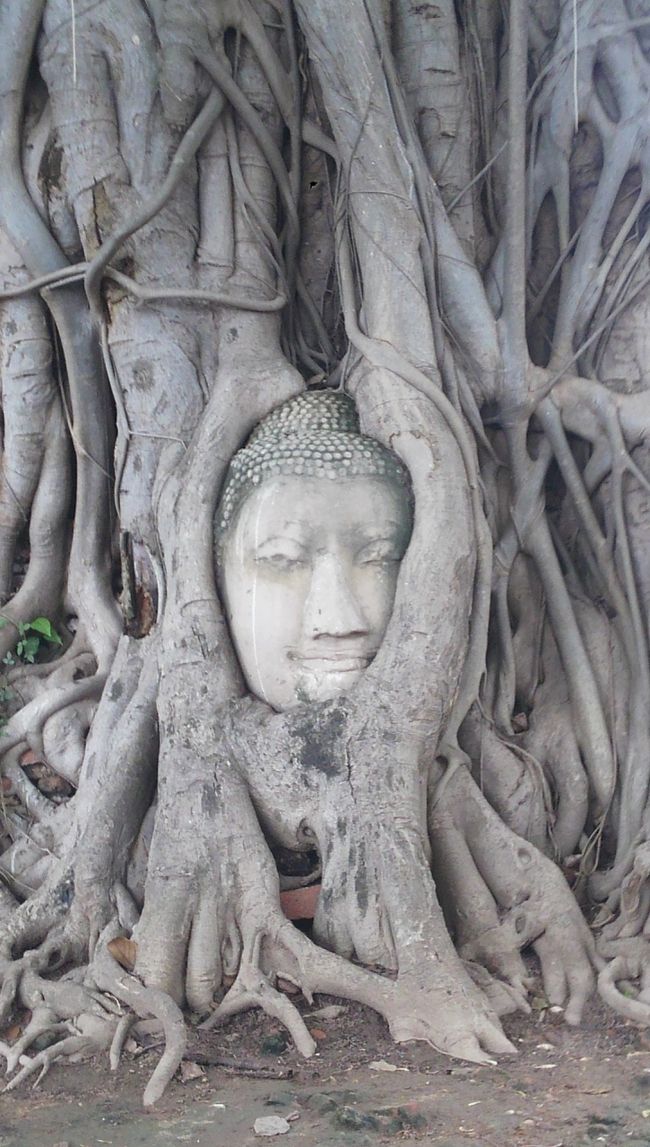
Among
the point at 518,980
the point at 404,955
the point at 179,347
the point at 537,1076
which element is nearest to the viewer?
the point at 537,1076

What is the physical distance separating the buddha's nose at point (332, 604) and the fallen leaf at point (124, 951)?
36.0 inches

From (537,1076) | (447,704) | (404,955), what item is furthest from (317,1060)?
(447,704)

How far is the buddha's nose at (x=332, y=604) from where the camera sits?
311cm

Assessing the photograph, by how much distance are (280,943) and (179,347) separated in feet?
5.86

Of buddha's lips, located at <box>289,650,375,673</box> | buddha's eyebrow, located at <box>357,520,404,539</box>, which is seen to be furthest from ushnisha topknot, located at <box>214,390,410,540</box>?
buddha's lips, located at <box>289,650,375,673</box>

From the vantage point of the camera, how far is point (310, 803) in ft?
10.0

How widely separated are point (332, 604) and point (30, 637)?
130 cm

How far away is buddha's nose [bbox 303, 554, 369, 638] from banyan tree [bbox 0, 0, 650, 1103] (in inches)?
0.5

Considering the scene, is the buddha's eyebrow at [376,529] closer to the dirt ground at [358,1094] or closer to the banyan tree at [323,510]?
the banyan tree at [323,510]

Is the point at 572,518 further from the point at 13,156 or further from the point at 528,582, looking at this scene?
the point at 13,156

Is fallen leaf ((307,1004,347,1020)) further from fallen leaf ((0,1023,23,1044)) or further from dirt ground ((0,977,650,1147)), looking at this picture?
fallen leaf ((0,1023,23,1044))

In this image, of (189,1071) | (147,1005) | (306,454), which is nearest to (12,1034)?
(147,1005)

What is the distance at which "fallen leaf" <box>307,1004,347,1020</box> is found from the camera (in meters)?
2.75

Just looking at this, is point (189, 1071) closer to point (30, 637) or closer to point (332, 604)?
point (332, 604)
